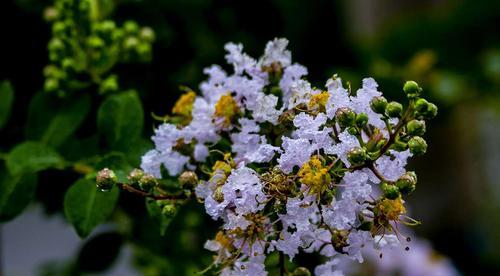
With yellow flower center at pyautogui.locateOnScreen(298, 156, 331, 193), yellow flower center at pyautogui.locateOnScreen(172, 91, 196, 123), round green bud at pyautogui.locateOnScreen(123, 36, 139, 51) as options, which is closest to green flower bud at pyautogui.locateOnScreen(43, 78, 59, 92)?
round green bud at pyautogui.locateOnScreen(123, 36, 139, 51)

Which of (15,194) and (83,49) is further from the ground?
(83,49)

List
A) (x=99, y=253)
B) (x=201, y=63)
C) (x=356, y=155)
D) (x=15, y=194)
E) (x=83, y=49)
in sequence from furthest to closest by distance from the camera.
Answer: (x=201, y=63) < (x=99, y=253) < (x=83, y=49) < (x=15, y=194) < (x=356, y=155)

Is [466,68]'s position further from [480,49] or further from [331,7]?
[331,7]

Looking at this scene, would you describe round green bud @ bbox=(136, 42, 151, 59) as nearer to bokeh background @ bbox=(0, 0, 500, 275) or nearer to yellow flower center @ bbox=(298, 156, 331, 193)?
bokeh background @ bbox=(0, 0, 500, 275)

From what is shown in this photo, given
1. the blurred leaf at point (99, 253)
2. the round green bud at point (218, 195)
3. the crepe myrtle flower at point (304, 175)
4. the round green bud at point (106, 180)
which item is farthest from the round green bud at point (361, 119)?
the blurred leaf at point (99, 253)

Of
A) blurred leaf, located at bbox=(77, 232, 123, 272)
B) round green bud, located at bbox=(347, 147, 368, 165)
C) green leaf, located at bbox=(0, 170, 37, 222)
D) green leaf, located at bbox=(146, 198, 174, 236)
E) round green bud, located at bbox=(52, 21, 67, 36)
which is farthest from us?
blurred leaf, located at bbox=(77, 232, 123, 272)

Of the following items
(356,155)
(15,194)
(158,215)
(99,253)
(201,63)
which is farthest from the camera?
(201,63)

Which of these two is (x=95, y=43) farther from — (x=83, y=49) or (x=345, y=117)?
(x=345, y=117)

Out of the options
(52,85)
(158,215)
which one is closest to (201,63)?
(52,85)
